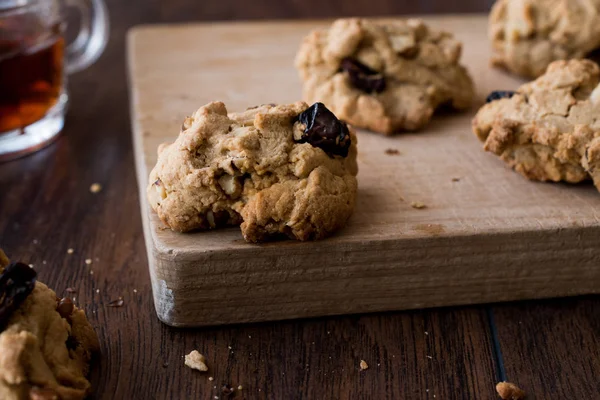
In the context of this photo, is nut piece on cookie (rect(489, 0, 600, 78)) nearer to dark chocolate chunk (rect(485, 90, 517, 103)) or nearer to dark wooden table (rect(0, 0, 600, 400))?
dark chocolate chunk (rect(485, 90, 517, 103))

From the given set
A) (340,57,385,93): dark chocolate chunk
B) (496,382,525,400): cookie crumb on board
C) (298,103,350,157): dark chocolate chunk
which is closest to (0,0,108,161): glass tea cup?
(340,57,385,93): dark chocolate chunk

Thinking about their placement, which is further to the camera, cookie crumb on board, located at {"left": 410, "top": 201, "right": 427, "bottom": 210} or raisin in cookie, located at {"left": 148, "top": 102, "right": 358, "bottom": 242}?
cookie crumb on board, located at {"left": 410, "top": 201, "right": 427, "bottom": 210}

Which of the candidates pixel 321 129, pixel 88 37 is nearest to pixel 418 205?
pixel 321 129

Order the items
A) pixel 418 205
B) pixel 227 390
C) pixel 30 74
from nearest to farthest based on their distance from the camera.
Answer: pixel 227 390 < pixel 418 205 < pixel 30 74

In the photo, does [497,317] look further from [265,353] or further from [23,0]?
[23,0]

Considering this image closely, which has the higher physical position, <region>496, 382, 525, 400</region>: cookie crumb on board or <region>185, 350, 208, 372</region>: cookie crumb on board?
<region>185, 350, 208, 372</region>: cookie crumb on board

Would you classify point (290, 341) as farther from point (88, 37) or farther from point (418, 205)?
point (88, 37)
